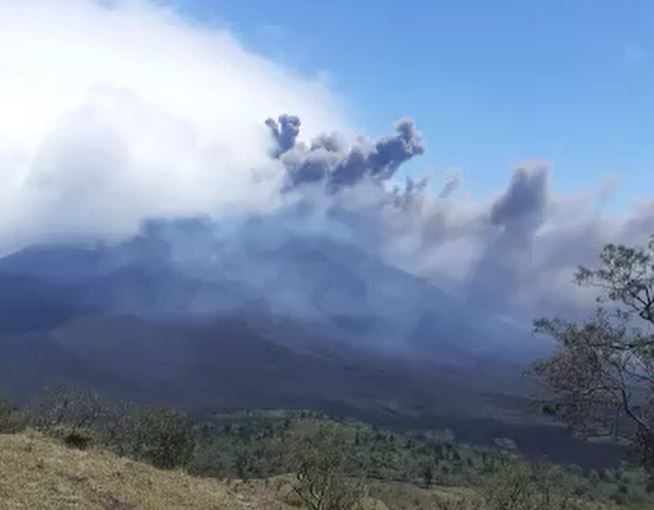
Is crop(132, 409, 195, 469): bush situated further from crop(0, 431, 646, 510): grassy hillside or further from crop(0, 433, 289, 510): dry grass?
crop(0, 433, 289, 510): dry grass

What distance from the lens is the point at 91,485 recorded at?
24047mm

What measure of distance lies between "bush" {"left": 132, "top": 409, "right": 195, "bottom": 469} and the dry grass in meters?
7.40

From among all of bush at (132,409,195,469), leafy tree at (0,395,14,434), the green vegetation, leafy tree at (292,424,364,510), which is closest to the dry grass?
the green vegetation

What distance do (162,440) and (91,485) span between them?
1512 cm

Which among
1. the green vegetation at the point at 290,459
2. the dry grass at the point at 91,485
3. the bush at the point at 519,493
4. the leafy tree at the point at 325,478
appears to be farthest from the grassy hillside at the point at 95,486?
the bush at the point at 519,493

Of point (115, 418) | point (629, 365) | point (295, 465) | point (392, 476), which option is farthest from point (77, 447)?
point (392, 476)

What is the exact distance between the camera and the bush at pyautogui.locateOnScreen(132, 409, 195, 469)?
1502 inches

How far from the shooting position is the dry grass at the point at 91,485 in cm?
2169

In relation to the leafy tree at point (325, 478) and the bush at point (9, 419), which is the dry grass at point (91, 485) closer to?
the leafy tree at point (325, 478)

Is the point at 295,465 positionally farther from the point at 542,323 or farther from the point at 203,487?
the point at 542,323

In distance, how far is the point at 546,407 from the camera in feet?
84.3

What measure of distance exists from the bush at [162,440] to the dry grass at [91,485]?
291 inches

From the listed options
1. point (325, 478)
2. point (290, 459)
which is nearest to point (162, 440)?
point (290, 459)

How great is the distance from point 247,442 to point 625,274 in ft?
305
